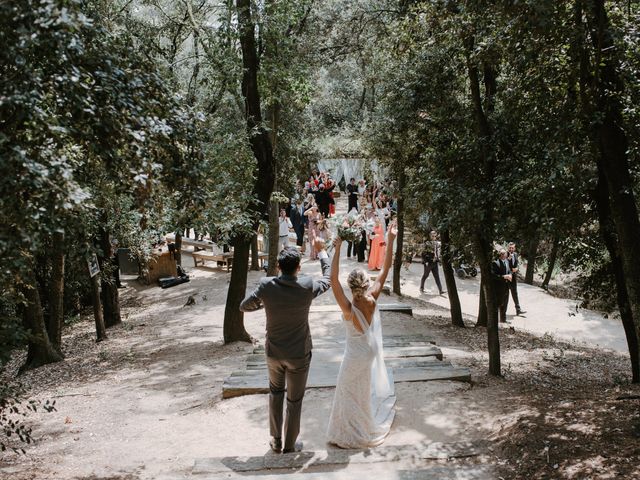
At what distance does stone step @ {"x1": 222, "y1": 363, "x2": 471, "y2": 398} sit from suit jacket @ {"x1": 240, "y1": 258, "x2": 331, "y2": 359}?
2.44 m

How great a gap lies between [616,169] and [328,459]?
415cm

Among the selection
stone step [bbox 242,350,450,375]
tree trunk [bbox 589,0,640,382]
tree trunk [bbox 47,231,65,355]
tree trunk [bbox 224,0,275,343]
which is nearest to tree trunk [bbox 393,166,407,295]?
tree trunk [bbox 224,0,275,343]

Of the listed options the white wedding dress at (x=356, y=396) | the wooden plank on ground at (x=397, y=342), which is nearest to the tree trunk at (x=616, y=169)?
the white wedding dress at (x=356, y=396)

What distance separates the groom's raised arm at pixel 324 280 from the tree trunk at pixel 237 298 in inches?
214

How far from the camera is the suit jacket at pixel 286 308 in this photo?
17.4 feet

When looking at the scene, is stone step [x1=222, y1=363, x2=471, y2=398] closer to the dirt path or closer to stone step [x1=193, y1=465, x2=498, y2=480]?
stone step [x1=193, y1=465, x2=498, y2=480]

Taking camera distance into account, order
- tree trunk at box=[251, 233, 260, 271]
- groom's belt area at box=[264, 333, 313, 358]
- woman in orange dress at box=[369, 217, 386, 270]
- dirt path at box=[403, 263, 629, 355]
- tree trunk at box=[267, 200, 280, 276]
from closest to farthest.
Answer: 1. groom's belt area at box=[264, 333, 313, 358]
2. tree trunk at box=[267, 200, 280, 276]
3. dirt path at box=[403, 263, 629, 355]
4. woman in orange dress at box=[369, 217, 386, 270]
5. tree trunk at box=[251, 233, 260, 271]

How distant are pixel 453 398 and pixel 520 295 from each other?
12489 mm

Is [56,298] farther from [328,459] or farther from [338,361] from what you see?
[328,459]

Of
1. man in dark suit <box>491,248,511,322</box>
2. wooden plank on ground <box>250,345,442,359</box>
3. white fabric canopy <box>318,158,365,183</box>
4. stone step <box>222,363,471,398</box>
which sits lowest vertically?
stone step <box>222,363,471,398</box>

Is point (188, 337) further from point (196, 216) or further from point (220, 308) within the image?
point (196, 216)

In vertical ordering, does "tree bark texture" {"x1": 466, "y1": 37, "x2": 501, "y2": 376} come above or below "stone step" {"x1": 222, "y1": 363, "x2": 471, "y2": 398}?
above

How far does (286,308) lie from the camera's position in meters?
5.32

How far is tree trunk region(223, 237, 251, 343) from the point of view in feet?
37.1
